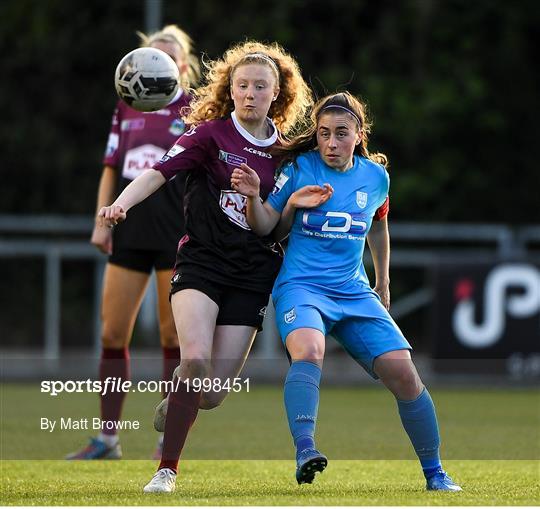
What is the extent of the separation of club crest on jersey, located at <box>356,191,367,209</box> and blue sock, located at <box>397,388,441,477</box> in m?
0.87

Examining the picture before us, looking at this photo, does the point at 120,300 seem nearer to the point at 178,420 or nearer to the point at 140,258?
the point at 140,258

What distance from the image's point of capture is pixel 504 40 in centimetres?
2281

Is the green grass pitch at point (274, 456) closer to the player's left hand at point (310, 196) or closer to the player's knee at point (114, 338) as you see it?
the player's knee at point (114, 338)

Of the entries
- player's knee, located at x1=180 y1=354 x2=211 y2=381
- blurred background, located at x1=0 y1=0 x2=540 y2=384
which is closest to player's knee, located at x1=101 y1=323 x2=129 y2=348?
player's knee, located at x1=180 y1=354 x2=211 y2=381

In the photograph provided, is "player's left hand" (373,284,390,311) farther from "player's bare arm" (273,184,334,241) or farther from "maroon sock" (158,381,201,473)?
"maroon sock" (158,381,201,473)

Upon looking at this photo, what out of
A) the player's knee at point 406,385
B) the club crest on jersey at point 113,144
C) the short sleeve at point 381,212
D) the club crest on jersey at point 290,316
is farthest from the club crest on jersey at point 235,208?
the club crest on jersey at point 113,144

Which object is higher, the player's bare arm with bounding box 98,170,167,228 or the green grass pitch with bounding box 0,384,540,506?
the player's bare arm with bounding box 98,170,167,228

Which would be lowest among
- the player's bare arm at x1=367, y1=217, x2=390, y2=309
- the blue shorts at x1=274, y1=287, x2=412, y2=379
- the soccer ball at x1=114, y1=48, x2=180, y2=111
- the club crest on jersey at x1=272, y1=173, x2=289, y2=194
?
the blue shorts at x1=274, y1=287, x2=412, y2=379

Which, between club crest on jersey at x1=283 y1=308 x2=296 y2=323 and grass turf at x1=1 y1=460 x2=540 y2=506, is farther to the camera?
club crest on jersey at x1=283 y1=308 x2=296 y2=323

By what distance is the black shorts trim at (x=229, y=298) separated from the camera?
6.10 meters

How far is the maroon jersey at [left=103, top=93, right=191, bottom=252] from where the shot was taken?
765cm

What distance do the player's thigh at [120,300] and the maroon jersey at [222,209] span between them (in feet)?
4.73

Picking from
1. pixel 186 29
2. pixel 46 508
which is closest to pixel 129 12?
pixel 186 29

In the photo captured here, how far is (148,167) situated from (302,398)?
2.34 meters
